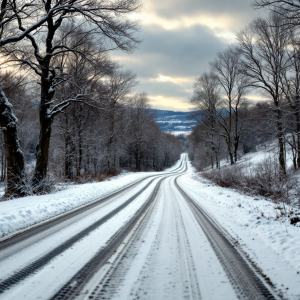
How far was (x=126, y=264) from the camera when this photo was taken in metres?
3.23

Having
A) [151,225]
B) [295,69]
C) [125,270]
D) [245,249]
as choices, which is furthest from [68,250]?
[295,69]

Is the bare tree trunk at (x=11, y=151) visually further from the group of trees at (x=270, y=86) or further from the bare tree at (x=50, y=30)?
the group of trees at (x=270, y=86)

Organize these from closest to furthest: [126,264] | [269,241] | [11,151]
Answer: [126,264]
[269,241]
[11,151]

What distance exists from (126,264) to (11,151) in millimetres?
8810

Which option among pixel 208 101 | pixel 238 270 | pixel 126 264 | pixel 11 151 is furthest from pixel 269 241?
pixel 208 101

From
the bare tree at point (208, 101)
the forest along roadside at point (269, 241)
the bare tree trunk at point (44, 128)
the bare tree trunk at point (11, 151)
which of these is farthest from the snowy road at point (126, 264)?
the bare tree at point (208, 101)

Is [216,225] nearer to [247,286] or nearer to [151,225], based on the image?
[151,225]

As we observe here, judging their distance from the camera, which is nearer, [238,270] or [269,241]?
[238,270]

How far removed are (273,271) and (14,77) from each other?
14343mm

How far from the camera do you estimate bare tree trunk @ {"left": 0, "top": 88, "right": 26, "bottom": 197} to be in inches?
361

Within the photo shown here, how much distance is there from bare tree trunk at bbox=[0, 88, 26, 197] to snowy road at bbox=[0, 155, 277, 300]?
5.23 m

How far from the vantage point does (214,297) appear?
245 cm

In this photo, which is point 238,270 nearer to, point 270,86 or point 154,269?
point 154,269

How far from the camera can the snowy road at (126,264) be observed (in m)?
2.54
